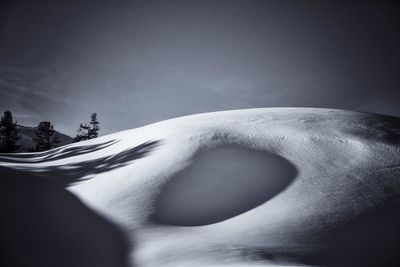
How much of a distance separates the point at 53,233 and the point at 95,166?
144 inches

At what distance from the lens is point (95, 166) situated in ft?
22.5

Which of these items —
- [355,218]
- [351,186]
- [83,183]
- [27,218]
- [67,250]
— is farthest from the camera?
[83,183]

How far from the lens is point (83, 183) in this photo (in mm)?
5586

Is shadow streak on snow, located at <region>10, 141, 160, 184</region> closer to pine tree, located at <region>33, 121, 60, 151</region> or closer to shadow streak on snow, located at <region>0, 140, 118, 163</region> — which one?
shadow streak on snow, located at <region>0, 140, 118, 163</region>

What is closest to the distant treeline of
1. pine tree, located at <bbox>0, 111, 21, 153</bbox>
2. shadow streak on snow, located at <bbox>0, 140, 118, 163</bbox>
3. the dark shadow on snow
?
pine tree, located at <bbox>0, 111, 21, 153</bbox>

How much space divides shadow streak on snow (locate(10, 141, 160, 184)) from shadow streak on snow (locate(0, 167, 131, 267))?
4.09 ft

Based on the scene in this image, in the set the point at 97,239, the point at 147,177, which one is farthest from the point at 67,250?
the point at 147,177

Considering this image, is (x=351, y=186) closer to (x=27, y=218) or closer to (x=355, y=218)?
(x=355, y=218)

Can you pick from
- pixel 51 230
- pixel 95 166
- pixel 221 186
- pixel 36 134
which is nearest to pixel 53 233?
pixel 51 230

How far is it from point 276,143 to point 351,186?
2.08 metres

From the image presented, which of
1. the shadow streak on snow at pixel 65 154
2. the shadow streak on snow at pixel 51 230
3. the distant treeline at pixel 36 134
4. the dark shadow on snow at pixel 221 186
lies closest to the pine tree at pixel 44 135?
the distant treeline at pixel 36 134

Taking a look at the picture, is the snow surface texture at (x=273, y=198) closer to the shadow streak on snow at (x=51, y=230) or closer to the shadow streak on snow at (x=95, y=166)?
the shadow streak on snow at (x=95, y=166)

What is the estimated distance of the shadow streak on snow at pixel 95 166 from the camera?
20.1ft

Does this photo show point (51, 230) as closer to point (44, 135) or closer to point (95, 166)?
point (95, 166)
